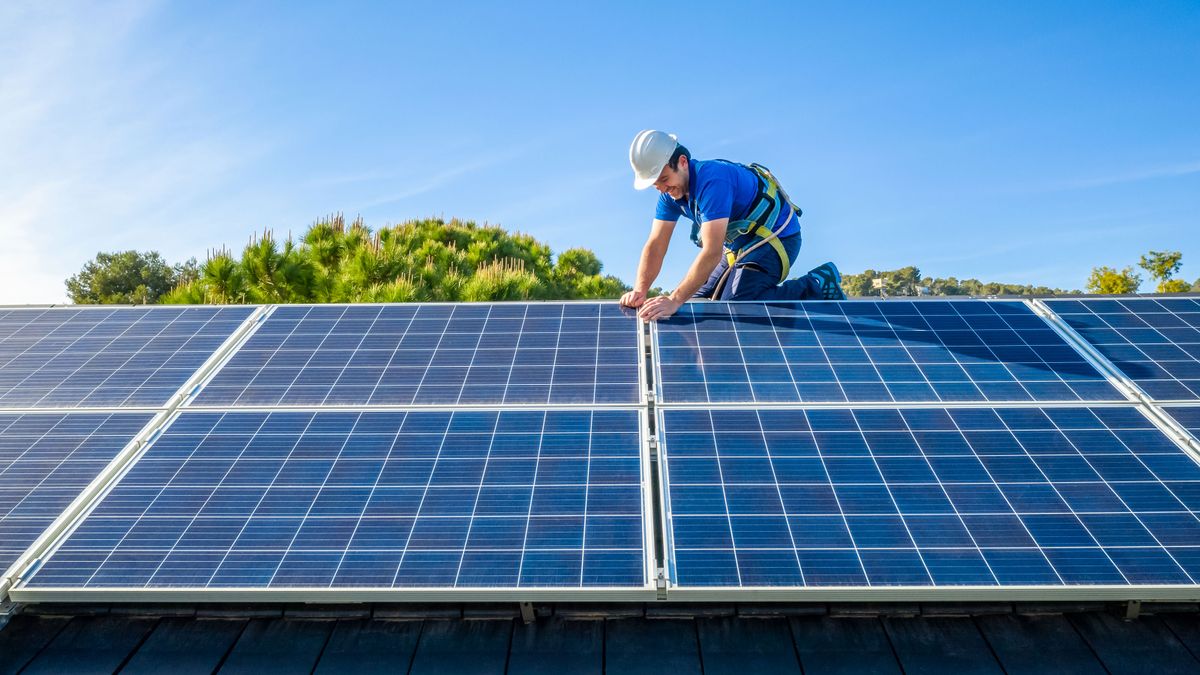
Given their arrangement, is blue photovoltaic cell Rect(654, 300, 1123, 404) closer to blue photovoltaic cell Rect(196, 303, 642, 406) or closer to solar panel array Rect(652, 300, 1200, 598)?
solar panel array Rect(652, 300, 1200, 598)

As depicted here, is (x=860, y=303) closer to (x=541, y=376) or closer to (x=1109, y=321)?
(x=1109, y=321)

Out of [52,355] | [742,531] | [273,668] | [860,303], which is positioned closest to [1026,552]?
[742,531]

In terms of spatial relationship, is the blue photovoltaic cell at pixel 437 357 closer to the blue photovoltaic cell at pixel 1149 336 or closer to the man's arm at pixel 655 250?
the man's arm at pixel 655 250

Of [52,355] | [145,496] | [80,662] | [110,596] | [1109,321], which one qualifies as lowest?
[80,662]

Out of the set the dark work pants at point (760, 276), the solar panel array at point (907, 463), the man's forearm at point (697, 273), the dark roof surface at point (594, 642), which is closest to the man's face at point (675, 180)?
the man's forearm at point (697, 273)

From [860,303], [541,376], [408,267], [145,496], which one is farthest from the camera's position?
[408,267]

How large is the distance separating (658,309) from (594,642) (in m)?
3.06

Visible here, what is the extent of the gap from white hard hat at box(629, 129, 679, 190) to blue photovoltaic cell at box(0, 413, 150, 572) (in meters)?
4.37

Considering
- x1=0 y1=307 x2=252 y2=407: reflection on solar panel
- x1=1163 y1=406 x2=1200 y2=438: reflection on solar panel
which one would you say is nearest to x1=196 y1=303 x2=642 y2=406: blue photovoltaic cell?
x1=0 y1=307 x2=252 y2=407: reflection on solar panel

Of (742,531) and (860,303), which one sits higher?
(860,303)

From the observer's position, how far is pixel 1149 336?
5930 millimetres

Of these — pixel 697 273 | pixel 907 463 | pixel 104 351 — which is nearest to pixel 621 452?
pixel 907 463

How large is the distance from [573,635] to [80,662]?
2.57 meters

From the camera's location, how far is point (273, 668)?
368 cm
